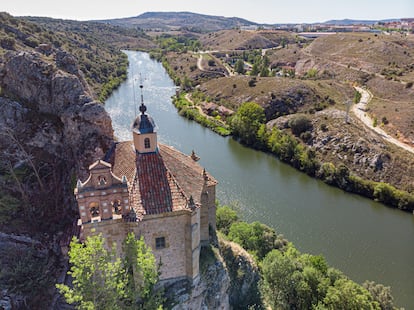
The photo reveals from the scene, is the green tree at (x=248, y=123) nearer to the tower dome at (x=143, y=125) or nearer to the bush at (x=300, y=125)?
the bush at (x=300, y=125)

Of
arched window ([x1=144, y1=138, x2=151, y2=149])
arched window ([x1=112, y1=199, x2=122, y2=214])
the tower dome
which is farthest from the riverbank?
arched window ([x1=112, y1=199, x2=122, y2=214])

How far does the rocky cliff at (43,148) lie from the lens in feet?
81.1

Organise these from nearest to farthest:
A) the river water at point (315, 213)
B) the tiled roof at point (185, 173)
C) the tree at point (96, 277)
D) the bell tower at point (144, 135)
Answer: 1. the tree at point (96, 277)
2. the tiled roof at point (185, 173)
3. the bell tower at point (144, 135)
4. the river water at point (315, 213)

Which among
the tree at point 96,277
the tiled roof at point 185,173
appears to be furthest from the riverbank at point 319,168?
the tree at point 96,277

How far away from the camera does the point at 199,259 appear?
22922 mm

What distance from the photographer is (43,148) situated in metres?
28.1

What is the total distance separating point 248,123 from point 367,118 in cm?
2443

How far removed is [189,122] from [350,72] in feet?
176

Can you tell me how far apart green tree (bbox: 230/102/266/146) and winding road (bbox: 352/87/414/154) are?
66.2 ft

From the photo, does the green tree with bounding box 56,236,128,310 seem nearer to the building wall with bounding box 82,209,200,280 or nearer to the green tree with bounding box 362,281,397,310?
the building wall with bounding box 82,209,200,280

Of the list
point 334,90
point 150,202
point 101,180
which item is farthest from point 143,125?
point 334,90

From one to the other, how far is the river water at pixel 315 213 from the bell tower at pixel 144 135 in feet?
30.1

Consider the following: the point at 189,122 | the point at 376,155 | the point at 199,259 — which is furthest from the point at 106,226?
the point at 189,122

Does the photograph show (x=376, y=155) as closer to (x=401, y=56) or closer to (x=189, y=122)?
(x=189, y=122)
